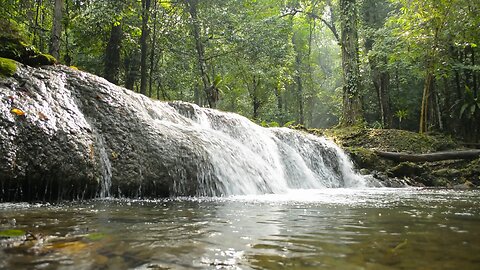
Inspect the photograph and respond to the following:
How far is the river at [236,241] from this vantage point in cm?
173

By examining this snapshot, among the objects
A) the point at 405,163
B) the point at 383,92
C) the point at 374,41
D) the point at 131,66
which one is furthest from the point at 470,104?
the point at 131,66

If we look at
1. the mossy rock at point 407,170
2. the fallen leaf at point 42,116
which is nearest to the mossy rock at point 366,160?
the mossy rock at point 407,170

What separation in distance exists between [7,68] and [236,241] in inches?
199

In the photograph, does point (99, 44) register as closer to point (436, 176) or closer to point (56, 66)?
point (56, 66)

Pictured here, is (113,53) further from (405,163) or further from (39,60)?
(405,163)

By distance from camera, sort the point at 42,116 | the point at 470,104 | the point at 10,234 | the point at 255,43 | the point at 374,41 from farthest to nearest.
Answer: the point at 374,41 < the point at 470,104 < the point at 255,43 < the point at 42,116 < the point at 10,234

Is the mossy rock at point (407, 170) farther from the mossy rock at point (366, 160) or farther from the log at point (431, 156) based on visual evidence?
the mossy rock at point (366, 160)

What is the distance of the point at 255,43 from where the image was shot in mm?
16844

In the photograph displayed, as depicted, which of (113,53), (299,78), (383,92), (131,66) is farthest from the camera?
(299,78)

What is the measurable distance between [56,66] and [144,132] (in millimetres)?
2115

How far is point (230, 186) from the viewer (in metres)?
6.43

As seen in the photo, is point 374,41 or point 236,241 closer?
point 236,241

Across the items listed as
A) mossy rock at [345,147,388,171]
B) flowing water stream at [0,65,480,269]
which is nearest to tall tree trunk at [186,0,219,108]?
mossy rock at [345,147,388,171]

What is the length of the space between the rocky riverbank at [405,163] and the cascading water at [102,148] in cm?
568
